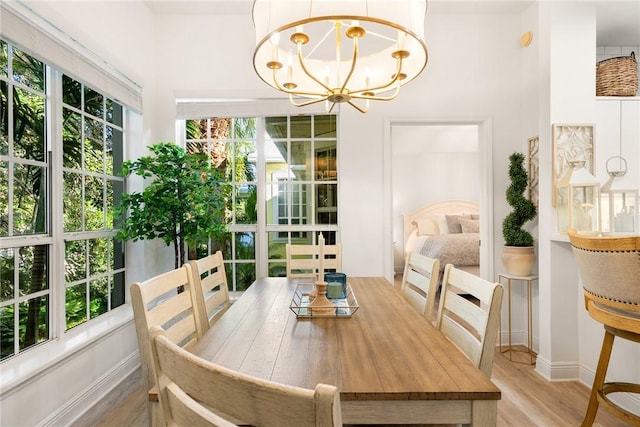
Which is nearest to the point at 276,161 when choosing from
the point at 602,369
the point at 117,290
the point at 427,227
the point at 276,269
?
the point at 276,269

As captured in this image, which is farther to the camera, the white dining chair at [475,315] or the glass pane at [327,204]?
the glass pane at [327,204]

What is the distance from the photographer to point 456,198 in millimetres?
6734

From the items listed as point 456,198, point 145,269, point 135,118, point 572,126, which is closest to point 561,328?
point 572,126

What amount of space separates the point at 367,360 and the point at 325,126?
2628mm

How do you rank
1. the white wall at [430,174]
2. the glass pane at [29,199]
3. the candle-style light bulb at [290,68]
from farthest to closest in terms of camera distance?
1. the white wall at [430,174]
2. the glass pane at [29,199]
3. the candle-style light bulb at [290,68]

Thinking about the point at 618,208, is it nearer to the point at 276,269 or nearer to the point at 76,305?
the point at 276,269

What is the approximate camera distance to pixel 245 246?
11.3 ft

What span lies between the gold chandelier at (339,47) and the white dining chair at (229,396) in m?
1.18

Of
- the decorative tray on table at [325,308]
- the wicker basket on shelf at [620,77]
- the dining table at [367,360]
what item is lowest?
the dining table at [367,360]

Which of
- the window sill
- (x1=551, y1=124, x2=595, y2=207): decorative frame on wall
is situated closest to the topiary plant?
(x1=551, y1=124, x2=595, y2=207): decorative frame on wall

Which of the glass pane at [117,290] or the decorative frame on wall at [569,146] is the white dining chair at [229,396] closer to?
the glass pane at [117,290]

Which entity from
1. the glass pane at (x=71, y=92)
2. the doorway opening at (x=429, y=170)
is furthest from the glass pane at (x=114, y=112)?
the doorway opening at (x=429, y=170)

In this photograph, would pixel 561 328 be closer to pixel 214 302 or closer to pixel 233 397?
pixel 214 302

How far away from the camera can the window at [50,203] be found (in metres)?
1.89
